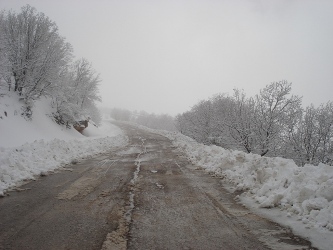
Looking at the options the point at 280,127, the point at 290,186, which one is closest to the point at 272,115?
the point at 280,127

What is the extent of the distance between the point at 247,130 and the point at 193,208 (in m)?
15.9

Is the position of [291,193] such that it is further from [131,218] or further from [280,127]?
[280,127]

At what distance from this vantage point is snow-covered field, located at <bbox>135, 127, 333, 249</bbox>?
14.2 feet

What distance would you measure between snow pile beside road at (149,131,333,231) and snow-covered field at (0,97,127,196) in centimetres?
675

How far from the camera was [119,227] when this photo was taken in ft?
14.1

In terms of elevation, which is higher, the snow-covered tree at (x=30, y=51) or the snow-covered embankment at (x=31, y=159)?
the snow-covered tree at (x=30, y=51)

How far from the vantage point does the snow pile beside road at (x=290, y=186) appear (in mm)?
4648

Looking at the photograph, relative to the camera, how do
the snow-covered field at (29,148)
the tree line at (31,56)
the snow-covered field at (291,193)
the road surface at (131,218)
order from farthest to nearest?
the tree line at (31,56) < the snow-covered field at (29,148) < the snow-covered field at (291,193) < the road surface at (131,218)

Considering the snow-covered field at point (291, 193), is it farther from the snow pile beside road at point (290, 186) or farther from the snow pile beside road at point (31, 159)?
the snow pile beside road at point (31, 159)

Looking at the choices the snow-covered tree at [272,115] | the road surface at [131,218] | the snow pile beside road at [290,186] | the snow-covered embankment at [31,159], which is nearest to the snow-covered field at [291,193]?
the snow pile beside road at [290,186]

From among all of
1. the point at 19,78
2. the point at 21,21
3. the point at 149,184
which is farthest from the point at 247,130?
the point at 21,21

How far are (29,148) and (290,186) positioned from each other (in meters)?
10.2

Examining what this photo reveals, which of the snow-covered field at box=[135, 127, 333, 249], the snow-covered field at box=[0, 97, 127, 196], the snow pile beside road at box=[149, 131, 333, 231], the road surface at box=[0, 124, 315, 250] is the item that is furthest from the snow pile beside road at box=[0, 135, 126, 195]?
the snow pile beside road at box=[149, 131, 333, 231]

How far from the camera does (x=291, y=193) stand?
18.0 ft
